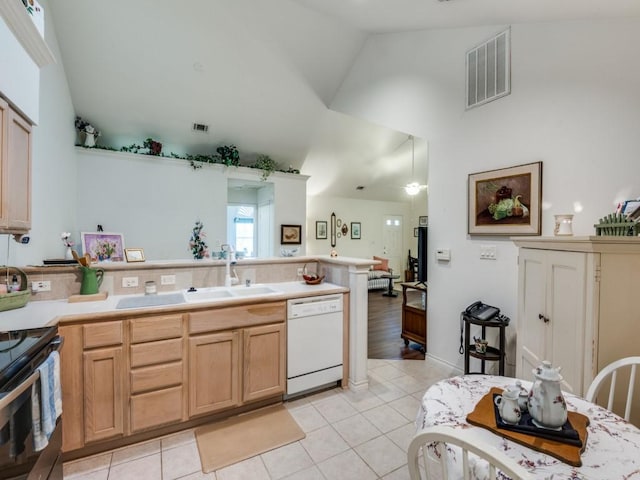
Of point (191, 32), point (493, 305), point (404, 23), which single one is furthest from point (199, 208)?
point (493, 305)

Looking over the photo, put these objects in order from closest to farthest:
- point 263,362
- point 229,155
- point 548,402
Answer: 1. point 548,402
2. point 263,362
3. point 229,155

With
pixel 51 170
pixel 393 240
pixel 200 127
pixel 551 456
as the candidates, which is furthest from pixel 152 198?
pixel 393 240

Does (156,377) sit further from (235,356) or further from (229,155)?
(229,155)

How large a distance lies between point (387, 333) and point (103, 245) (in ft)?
13.7

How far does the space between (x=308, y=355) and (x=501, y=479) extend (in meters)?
1.89

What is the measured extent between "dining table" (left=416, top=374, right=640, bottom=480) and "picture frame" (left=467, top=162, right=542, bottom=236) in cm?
172

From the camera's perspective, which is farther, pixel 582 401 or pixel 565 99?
pixel 565 99

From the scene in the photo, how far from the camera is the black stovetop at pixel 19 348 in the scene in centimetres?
114

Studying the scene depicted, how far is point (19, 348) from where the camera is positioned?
1326mm

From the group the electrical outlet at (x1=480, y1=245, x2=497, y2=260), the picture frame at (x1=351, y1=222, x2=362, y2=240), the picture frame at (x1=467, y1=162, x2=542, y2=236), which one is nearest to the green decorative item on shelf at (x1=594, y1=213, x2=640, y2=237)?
the picture frame at (x1=467, y1=162, x2=542, y2=236)

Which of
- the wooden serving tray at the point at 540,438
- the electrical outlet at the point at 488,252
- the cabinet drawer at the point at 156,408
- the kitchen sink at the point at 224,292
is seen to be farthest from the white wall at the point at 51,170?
the electrical outlet at the point at 488,252

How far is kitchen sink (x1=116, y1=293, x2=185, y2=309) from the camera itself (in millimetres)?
2152

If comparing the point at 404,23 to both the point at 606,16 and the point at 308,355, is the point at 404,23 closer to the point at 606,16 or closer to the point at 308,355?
the point at 606,16

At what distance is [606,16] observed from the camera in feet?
6.93
